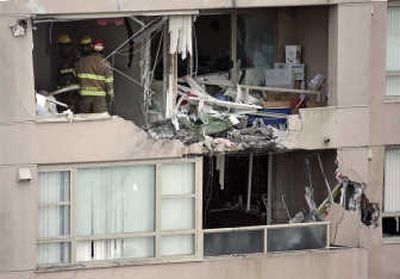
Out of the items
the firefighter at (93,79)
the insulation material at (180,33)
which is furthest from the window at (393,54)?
the firefighter at (93,79)

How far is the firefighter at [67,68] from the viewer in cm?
1955

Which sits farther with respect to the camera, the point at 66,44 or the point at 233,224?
the point at 233,224

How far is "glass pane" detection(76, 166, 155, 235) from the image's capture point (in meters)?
19.1

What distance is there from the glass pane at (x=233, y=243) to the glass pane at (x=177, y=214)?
1.49ft

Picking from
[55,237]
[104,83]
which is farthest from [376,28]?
[55,237]

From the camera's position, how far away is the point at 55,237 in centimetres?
1898

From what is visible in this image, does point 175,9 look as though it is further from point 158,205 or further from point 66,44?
point 158,205

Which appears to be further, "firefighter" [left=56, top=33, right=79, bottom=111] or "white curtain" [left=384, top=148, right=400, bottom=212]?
"white curtain" [left=384, top=148, right=400, bottom=212]

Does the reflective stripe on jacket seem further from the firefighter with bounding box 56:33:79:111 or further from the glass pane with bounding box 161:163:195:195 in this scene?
the glass pane with bounding box 161:163:195:195

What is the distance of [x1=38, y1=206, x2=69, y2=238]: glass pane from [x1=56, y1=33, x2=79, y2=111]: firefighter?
6.34ft

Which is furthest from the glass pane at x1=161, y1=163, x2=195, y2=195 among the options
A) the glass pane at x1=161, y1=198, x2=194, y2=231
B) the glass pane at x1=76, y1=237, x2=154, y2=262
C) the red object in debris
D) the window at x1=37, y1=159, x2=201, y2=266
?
the red object in debris

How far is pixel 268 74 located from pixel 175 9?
2888 mm

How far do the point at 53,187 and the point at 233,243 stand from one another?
3548 mm

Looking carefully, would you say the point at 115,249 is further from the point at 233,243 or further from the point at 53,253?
the point at 233,243
